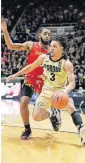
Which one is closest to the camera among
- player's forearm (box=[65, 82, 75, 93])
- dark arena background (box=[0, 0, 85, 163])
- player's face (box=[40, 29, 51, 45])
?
dark arena background (box=[0, 0, 85, 163])

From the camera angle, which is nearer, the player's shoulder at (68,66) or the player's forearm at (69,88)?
the player's forearm at (69,88)

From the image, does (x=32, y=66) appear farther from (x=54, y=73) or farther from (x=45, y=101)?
(x=45, y=101)

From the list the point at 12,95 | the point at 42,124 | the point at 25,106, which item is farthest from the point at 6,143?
the point at 12,95

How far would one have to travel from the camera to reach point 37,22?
17.2 meters

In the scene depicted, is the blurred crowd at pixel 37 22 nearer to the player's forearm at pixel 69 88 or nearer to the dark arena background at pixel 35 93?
the dark arena background at pixel 35 93

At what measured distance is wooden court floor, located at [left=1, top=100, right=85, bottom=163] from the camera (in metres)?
3.65

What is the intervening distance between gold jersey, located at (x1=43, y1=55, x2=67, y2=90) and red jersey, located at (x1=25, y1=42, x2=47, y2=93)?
11.1 inches

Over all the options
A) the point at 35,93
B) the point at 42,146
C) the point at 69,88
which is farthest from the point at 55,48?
the point at 35,93

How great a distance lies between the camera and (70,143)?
4.50 meters

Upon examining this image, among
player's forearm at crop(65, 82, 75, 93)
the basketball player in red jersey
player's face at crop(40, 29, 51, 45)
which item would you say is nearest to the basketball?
player's forearm at crop(65, 82, 75, 93)

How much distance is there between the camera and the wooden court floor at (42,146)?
3.65 meters

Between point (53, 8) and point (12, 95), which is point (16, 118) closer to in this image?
point (12, 95)

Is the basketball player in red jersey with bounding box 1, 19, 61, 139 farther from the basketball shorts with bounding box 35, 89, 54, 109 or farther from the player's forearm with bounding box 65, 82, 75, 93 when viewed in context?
the player's forearm with bounding box 65, 82, 75, 93

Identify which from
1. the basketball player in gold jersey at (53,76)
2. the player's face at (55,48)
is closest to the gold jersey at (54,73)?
the basketball player in gold jersey at (53,76)
